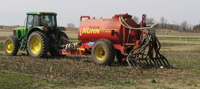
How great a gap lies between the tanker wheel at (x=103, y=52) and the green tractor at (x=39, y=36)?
10.3 ft

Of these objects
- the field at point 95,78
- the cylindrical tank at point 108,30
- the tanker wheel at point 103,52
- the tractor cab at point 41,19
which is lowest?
the field at point 95,78

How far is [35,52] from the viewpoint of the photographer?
56.5ft

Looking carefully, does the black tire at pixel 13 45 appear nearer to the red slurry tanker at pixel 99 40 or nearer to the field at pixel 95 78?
the red slurry tanker at pixel 99 40

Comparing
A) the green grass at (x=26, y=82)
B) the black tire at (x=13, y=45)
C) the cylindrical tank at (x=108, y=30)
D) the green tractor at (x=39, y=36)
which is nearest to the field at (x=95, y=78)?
the green grass at (x=26, y=82)

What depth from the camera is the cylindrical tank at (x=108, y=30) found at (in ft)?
46.4

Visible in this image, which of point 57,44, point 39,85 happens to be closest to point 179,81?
point 39,85

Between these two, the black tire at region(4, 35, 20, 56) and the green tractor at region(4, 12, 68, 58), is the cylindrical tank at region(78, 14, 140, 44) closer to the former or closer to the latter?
the green tractor at region(4, 12, 68, 58)

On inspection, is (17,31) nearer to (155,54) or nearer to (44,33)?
(44,33)

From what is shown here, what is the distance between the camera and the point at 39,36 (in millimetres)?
16547

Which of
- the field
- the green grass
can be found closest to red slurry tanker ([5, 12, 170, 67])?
the field

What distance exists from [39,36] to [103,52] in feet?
13.1

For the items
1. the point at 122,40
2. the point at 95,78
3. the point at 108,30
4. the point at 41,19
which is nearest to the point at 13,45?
the point at 41,19

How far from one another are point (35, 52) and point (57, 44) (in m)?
1.28

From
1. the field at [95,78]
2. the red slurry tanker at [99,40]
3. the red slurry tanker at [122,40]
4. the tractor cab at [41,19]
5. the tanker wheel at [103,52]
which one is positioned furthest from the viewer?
the tractor cab at [41,19]
